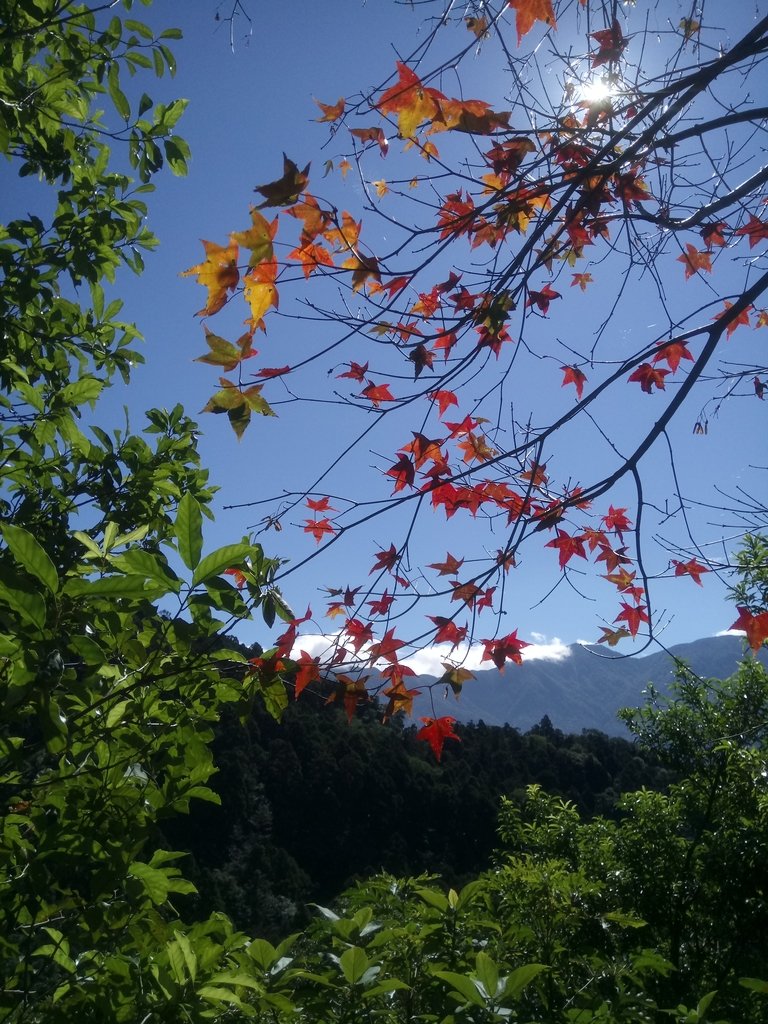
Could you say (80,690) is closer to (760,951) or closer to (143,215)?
(143,215)

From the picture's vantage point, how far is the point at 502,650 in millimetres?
2328

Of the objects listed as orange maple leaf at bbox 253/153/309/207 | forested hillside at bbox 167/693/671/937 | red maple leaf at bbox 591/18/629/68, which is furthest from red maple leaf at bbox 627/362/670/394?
forested hillside at bbox 167/693/671/937

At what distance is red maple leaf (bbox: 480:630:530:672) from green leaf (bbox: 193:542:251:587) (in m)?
1.33

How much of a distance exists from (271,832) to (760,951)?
73.9 ft

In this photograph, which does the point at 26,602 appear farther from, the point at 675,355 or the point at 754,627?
the point at 754,627

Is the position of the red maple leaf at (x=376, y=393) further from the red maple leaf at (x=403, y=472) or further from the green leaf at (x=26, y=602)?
the green leaf at (x=26, y=602)

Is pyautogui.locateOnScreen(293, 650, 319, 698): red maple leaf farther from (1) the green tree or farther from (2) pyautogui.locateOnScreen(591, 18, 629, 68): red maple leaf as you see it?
(2) pyautogui.locateOnScreen(591, 18, 629, 68): red maple leaf

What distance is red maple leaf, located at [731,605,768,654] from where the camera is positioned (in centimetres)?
252

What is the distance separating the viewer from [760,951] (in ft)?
15.4

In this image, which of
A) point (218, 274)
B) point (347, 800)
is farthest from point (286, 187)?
point (347, 800)

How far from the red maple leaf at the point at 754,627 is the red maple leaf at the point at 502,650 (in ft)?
2.97

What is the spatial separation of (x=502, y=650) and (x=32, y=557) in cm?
171

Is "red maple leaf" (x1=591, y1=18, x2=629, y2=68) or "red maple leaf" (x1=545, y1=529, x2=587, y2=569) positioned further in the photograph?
"red maple leaf" (x1=545, y1=529, x2=587, y2=569)

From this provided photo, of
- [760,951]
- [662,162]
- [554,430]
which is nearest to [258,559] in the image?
[554,430]
